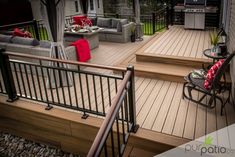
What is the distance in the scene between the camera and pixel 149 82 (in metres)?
4.73

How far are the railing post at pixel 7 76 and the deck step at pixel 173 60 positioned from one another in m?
2.85

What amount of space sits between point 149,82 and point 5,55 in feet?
9.06

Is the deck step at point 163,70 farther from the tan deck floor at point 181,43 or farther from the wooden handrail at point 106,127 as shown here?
the wooden handrail at point 106,127

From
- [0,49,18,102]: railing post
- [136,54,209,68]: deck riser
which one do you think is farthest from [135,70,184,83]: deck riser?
[0,49,18,102]: railing post

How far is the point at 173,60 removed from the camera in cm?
509

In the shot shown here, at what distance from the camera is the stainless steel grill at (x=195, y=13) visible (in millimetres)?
7863

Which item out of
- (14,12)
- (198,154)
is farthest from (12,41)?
(14,12)

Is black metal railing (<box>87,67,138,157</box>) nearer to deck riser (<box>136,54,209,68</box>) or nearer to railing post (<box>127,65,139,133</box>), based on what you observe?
railing post (<box>127,65,139,133</box>)

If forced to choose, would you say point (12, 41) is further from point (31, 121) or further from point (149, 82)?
point (149, 82)

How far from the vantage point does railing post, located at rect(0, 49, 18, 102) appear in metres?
3.86

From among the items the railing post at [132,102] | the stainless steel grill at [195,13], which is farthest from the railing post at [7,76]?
the stainless steel grill at [195,13]

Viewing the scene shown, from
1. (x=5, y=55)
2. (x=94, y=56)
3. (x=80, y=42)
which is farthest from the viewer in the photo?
(x=94, y=56)
